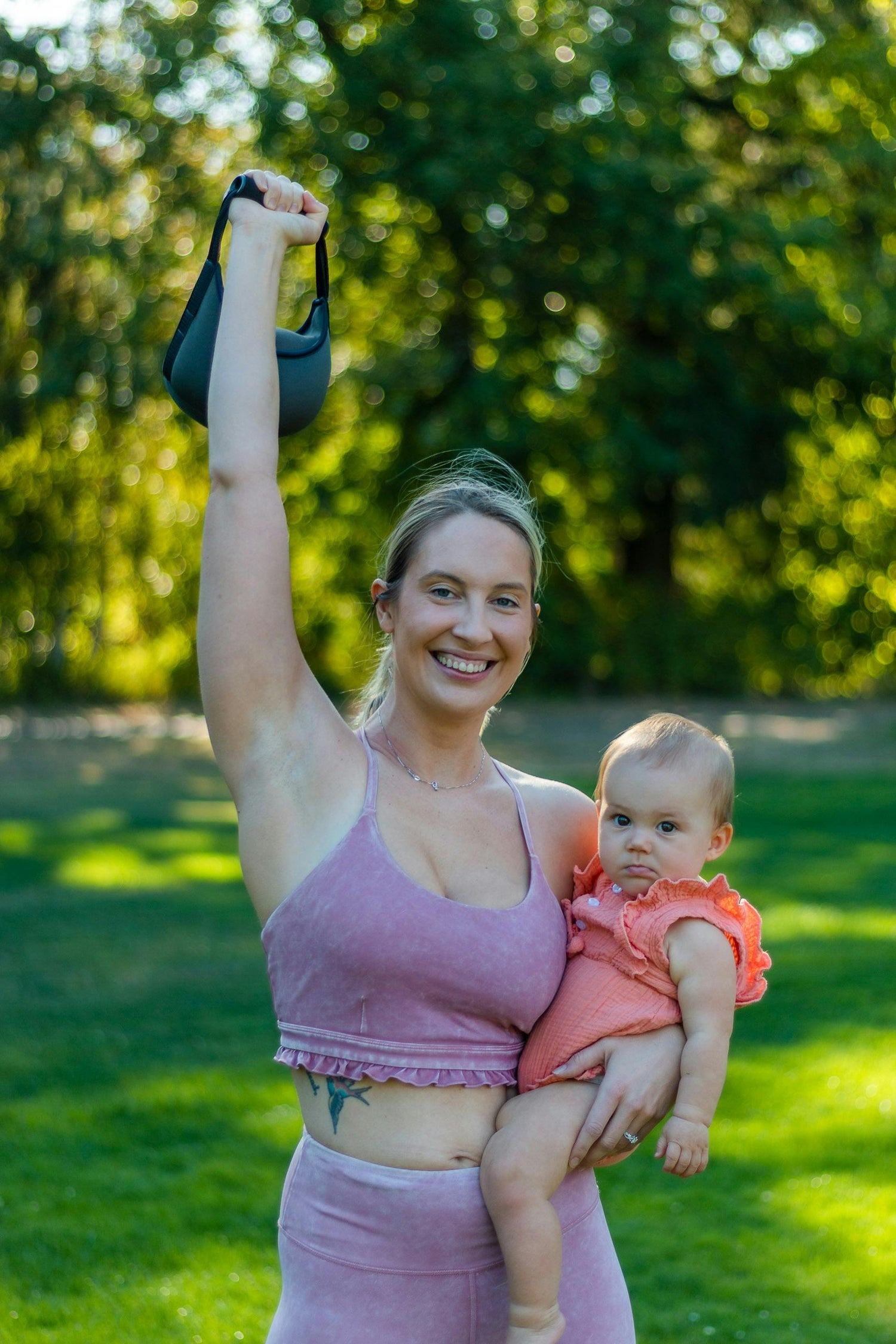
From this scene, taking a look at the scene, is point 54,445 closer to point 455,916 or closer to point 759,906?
point 759,906

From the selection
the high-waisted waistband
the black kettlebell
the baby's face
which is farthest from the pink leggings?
the black kettlebell

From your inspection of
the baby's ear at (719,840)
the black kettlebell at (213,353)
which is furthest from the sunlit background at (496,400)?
the black kettlebell at (213,353)

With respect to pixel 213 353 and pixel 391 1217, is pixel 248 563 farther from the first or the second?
pixel 391 1217

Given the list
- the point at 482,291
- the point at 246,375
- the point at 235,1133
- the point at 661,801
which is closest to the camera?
the point at 246,375

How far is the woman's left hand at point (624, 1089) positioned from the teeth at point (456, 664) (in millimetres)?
524

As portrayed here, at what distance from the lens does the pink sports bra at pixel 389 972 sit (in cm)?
185

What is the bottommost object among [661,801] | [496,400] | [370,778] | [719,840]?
[496,400]

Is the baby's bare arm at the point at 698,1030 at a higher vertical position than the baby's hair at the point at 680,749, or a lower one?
lower

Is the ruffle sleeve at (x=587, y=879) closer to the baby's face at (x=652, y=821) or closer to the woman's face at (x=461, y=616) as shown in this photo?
the baby's face at (x=652, y=821)

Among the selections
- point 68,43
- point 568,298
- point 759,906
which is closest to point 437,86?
point 568,298

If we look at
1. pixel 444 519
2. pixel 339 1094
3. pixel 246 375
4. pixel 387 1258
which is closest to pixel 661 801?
pixel 444 519

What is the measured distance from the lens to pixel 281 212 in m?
2.09

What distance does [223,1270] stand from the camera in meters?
3.92

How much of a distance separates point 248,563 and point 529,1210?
895 millimetres
